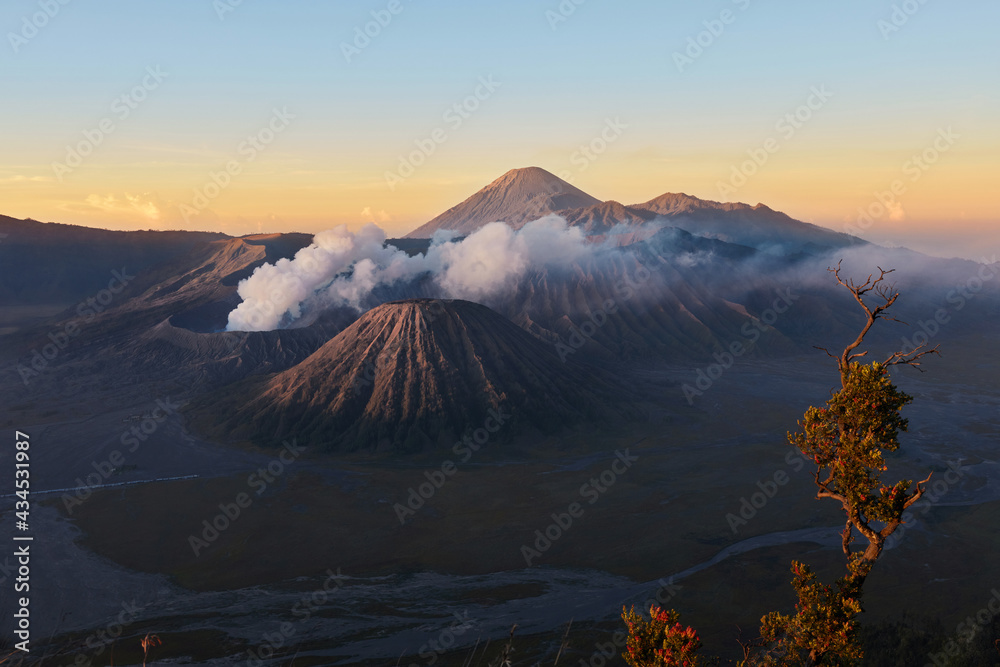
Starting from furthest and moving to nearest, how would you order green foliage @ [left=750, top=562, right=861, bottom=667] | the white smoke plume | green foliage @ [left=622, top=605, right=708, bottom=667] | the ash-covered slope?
the white smoke plume → the ash-covered slope → green foliage @ [left=750, top=562, right=861, bottom=667] → green foliage @ [left=622, top=605, right=708, bottom=667]

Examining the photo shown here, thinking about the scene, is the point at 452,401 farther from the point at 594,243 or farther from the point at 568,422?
the point at 594,243

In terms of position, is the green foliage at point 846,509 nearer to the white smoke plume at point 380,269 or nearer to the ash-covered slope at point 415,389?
the ash-covered slope at point 415,389

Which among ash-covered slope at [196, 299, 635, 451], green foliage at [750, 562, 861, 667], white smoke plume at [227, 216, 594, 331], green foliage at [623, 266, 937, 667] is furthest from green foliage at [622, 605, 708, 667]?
white smoke plume at [227, 216, 594, 331]

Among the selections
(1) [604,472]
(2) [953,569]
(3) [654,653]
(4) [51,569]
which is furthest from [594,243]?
(3) [654,653]

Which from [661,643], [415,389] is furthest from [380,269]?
[661,643]

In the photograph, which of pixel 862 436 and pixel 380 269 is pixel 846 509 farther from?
pixel 380 269

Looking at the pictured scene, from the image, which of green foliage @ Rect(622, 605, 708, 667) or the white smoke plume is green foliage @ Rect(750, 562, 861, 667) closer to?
green foliage @ Rect(622, 605, 708, 667)

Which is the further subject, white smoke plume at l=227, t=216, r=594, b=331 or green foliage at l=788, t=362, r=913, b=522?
white smoke plume at l=227, t=216, r=594, b=331
